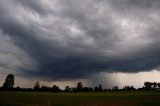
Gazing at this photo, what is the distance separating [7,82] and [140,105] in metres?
161

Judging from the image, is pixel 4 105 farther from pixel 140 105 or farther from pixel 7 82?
pixel 7 82

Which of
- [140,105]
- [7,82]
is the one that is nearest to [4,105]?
[140,105]

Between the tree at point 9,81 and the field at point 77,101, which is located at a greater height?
the tree at point 9,81

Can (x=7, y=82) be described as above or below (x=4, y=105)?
above

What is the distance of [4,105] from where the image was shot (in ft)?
156

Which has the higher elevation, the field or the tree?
the tree

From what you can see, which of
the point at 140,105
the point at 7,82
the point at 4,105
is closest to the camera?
the point at 4,105

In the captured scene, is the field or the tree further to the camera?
the tree

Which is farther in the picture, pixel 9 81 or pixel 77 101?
pixel 9 81

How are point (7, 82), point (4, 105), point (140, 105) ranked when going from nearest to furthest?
point (4, 105) < point (140, 105) < point (7, 82)

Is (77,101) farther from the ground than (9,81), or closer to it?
closer to it

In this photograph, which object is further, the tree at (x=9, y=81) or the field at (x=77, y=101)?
the tree at (x=9, y=81)

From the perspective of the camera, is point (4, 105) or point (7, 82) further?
point (7, 82)

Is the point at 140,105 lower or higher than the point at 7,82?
lower
